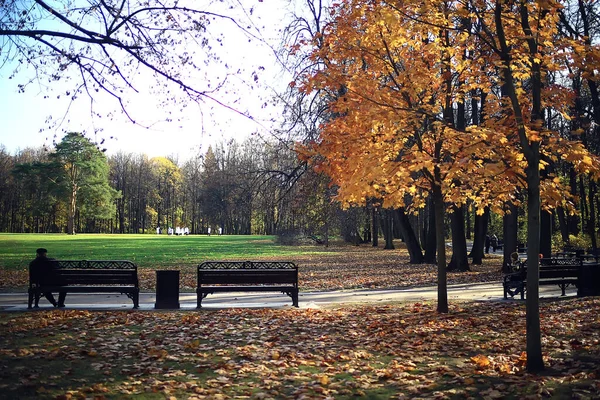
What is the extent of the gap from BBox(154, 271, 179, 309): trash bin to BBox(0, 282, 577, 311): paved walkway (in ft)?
0.90

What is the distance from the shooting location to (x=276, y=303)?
42.3ft

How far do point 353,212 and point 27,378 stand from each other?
4100 centimetres

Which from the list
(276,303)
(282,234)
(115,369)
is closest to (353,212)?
(282,234)

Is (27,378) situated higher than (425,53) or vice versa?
(425,53)

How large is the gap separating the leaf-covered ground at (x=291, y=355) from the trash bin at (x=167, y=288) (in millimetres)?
936

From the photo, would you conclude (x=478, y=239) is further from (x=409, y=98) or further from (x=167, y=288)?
(x=167, y=288)

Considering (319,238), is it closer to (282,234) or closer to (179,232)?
(282,234)

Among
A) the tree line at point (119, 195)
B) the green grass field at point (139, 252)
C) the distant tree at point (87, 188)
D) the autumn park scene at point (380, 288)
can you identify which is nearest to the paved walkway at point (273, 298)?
the autumn park scene at point (380, 288)

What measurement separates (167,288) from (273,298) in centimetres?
316

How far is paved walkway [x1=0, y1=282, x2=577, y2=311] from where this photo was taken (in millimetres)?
12086

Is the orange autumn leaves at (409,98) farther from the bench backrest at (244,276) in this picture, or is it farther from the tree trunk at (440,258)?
the bench backrest at (244,276)

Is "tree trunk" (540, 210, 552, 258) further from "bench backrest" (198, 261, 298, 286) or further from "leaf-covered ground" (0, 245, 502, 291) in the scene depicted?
"bench backrest" (198, 261, 298, 286)

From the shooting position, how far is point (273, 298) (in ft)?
46.0

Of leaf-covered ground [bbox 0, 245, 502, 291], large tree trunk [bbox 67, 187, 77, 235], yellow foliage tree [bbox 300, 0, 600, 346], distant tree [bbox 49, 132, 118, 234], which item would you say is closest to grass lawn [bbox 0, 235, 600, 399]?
yellow foliage tree [bbox 300, 0, 600, 346]
